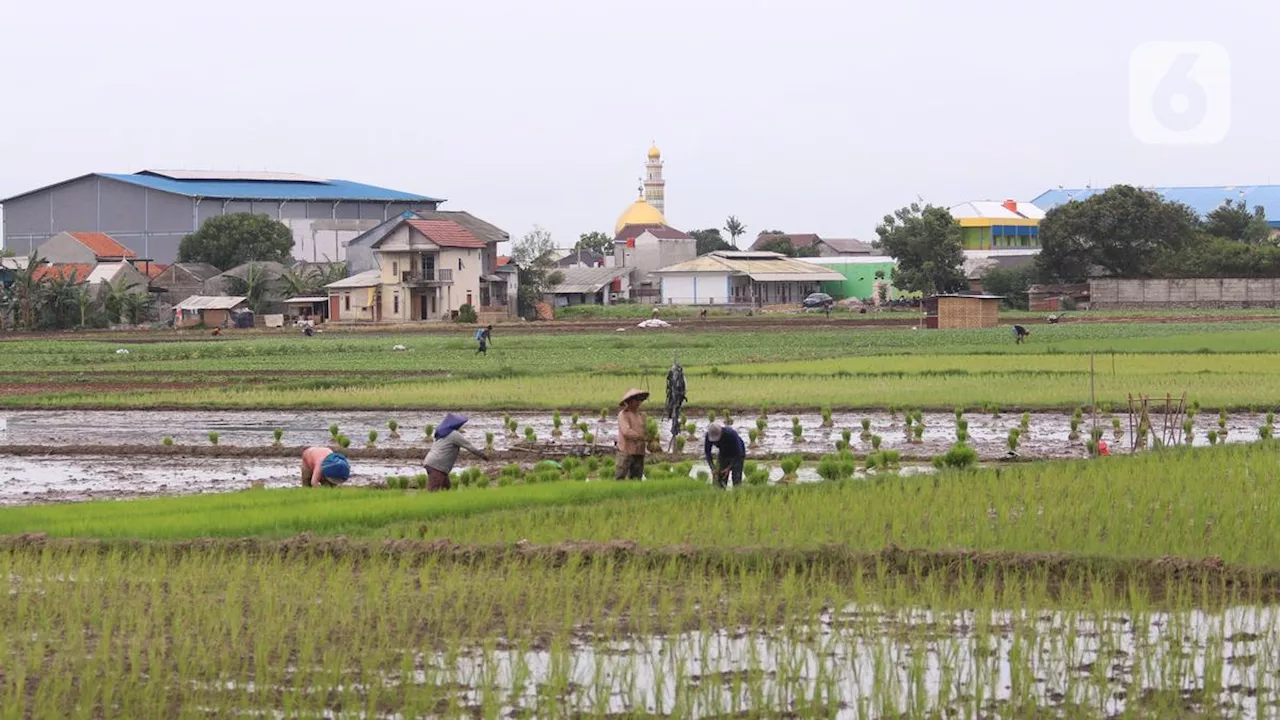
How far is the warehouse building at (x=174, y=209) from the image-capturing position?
279 feet

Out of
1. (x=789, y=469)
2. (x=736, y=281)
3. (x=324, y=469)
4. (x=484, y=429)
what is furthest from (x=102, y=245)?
(x=789, y=469)

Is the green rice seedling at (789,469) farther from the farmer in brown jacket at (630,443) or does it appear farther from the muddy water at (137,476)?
the muddy water at (137,476)

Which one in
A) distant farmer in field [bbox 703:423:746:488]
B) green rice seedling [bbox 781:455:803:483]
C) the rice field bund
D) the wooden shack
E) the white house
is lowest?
the rice field bund

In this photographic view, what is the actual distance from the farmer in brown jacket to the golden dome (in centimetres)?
9672

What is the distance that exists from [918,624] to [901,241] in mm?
71163

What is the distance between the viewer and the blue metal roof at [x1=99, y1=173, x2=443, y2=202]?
284 feet

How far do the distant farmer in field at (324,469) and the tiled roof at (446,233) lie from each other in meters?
52.5

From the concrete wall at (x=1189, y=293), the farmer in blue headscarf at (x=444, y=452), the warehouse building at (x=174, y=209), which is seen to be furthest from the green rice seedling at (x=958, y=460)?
the warehouse building at (x=174, y=209)

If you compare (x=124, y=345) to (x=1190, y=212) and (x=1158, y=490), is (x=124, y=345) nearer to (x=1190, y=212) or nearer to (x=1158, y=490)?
(x=1158, y=490)

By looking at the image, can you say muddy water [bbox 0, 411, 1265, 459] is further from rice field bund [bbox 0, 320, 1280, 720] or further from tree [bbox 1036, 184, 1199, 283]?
tree [bbox 1036, 184, 1199, 283]

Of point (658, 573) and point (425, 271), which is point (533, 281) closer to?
point (425, 271)

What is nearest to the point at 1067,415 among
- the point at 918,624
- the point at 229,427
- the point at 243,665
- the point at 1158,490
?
the point at 1158,490

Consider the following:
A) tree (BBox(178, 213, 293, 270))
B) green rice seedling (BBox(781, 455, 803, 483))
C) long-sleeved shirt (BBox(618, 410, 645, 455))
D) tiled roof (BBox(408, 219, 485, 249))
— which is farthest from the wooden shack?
long-sleeved shirt (BBox(618, 410, 645, 455))

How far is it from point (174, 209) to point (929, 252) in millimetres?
36083
